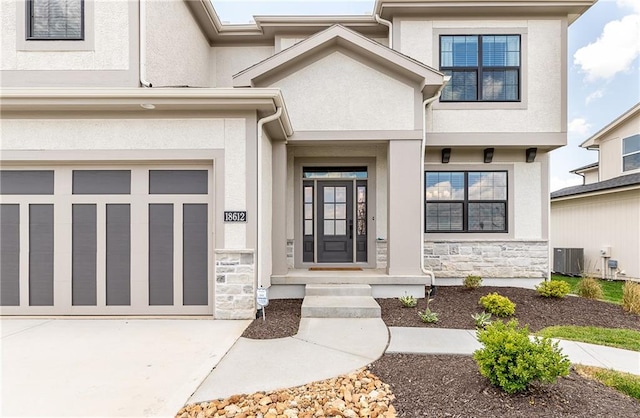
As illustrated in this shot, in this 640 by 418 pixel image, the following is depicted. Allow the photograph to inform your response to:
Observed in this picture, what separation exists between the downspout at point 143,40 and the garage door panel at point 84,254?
2311mm

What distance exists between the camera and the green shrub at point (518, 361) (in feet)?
9.23

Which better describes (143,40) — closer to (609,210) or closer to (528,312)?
(528,312)

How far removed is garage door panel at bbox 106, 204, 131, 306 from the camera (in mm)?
5547

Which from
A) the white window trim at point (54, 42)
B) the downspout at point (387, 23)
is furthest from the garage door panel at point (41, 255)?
the downspout at point (387, 23)

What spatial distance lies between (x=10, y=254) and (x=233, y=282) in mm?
3740

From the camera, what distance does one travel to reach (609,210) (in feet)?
35.6

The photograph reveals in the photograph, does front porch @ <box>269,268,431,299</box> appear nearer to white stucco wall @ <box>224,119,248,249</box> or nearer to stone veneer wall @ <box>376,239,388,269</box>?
stone veneer wall @ <box>376,239,388,269</box>

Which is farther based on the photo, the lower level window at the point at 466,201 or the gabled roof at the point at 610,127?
the gabled roof at the point at 610,127

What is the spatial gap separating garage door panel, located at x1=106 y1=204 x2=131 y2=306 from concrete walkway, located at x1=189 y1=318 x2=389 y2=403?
2.41m

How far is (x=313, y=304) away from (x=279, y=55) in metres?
5.02

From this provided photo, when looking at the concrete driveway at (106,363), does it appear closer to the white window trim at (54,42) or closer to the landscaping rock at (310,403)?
the landscaping rock at (310,403)

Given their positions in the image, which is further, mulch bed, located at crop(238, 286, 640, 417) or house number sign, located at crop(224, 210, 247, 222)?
house number sign, located at crop(224, 210, 247, 222)

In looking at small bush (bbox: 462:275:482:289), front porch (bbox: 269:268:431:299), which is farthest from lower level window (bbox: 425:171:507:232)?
front porch (bbox: 269:268:431:299)

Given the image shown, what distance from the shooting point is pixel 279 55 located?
7047mm
